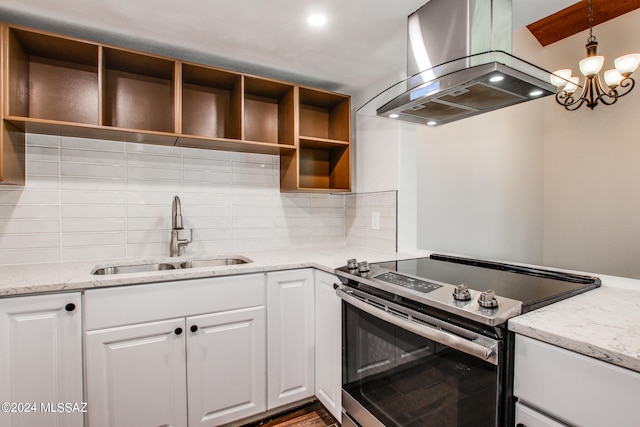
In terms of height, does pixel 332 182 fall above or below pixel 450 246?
above

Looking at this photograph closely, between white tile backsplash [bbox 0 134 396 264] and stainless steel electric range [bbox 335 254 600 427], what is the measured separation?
82 cm

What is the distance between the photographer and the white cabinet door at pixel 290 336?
172 centimetres

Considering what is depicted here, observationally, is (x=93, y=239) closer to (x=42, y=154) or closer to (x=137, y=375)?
(x=42, y=154)

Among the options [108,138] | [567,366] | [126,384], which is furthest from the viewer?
[108,138]

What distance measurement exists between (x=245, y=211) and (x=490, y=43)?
168cm

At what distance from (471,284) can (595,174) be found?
2.97m

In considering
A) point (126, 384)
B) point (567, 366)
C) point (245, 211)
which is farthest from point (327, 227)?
point (567, 366)

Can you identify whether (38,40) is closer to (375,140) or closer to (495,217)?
(375,140)

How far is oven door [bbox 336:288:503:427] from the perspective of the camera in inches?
35.8

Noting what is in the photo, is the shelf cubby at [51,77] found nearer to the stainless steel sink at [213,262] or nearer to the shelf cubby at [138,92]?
the shelf cubby at [138,92]

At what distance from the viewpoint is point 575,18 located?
3.11 meters

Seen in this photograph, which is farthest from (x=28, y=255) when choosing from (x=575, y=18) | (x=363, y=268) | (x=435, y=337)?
(x=575, y=18)

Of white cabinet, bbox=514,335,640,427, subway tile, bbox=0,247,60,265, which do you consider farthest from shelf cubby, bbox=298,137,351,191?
white cabinet, bbox=514,335,640,427

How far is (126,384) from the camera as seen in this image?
1.41 metres
